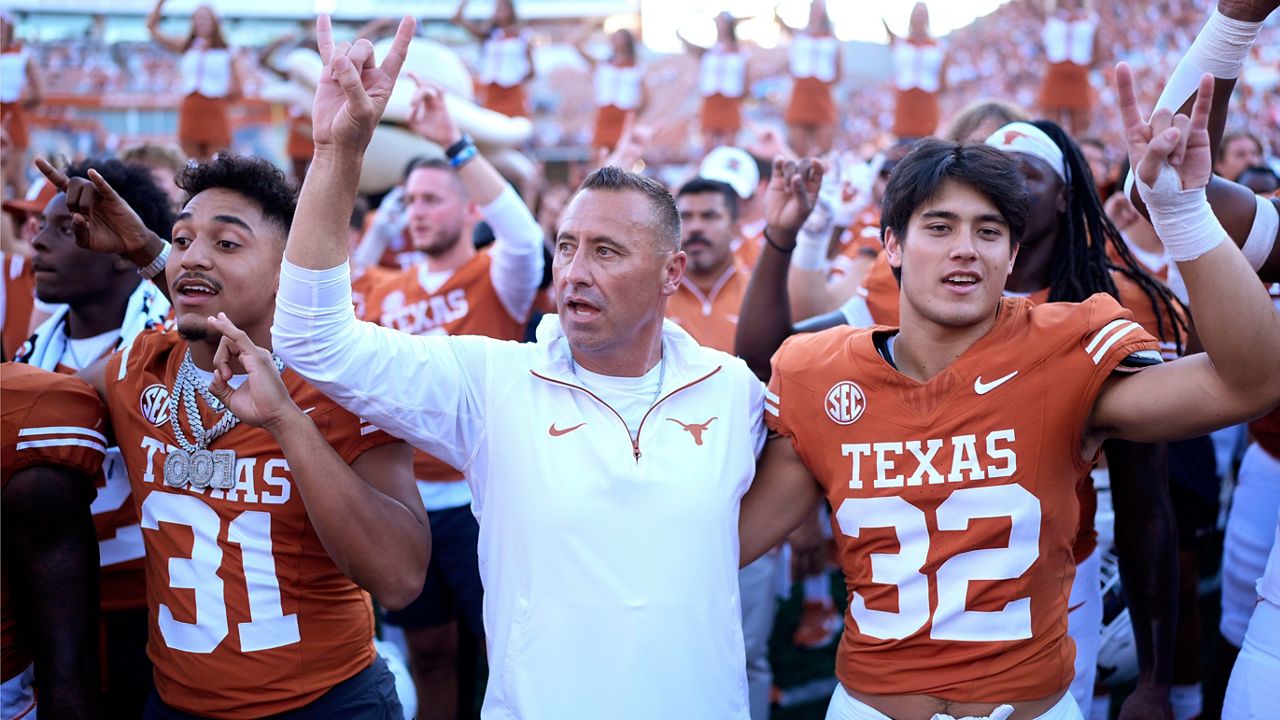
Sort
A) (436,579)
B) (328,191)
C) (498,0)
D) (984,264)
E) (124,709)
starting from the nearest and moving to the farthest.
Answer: (328,191) → (984,264) → (124,709) → (436,579) → (498,0)

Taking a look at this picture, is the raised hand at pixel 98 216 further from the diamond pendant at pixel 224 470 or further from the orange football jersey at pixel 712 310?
the orange football jersey at pixel 712 310

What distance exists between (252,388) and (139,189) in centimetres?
153

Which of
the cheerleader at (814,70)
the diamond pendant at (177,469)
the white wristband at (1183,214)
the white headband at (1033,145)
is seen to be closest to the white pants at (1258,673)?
the white wristband at (1183,214)

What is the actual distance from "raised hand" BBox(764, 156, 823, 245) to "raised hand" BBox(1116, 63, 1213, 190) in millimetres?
1034

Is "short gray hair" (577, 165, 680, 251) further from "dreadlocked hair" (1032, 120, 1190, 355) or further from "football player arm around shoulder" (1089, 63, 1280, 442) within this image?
"dreadlocked hair" (1032, 120, 1190, 355)

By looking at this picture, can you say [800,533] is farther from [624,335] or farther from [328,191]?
[328,191]

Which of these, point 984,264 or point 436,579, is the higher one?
point 984,264

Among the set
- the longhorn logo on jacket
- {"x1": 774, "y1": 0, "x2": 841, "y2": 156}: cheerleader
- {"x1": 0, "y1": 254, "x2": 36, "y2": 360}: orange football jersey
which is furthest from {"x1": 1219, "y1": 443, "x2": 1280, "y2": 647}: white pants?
{"x1": 774, "y1": 0, "x2": 841, "y2": 156}: cheerleader

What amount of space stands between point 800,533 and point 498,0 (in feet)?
29.5

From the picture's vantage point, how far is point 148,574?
2.31 metres

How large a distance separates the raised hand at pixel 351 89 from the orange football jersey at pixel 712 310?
2.26 m

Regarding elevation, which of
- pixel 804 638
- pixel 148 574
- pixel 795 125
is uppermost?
pixel 795 125

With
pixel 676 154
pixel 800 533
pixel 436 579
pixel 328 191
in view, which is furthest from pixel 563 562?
pixel 676 154

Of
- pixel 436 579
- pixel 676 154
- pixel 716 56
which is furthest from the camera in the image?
pixel 676 154
